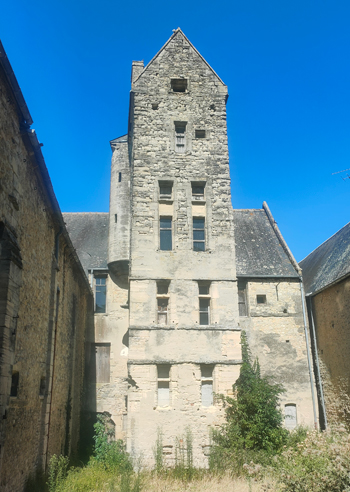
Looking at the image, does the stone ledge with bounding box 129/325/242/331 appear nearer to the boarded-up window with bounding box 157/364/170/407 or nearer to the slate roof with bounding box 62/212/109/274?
the boarded-up window with bounding box 157/364/170/407

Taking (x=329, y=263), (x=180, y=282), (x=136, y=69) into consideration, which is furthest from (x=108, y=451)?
(x=136, y=69)

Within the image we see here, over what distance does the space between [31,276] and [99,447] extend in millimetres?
9802

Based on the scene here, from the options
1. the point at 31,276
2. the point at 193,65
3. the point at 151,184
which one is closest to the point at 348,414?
the point at 151,184

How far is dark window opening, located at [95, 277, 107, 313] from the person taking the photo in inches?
796

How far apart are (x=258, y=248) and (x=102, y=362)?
8.81 m

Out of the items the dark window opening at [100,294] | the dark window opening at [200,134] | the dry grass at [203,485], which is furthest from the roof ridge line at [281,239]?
the dry grass at [203,485]

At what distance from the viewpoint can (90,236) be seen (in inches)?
879

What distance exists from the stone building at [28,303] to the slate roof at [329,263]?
1060 centimetres

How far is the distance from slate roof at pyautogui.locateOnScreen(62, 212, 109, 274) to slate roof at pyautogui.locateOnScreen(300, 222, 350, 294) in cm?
964

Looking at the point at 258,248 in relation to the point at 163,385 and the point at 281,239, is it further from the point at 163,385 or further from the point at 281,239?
the point at 163,385

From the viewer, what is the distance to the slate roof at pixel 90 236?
20953 mm

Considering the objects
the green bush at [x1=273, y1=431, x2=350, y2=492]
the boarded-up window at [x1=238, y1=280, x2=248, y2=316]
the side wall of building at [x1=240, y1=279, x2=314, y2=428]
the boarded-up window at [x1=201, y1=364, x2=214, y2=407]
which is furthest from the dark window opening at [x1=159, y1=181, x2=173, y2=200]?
the green bush at [x1=273, y1=431, x2=350, y2=492]

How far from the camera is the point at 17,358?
8672 millimetres

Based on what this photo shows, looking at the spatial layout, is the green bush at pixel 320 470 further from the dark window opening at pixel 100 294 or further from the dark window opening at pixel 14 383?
the dark window opening at pixel 100 294
